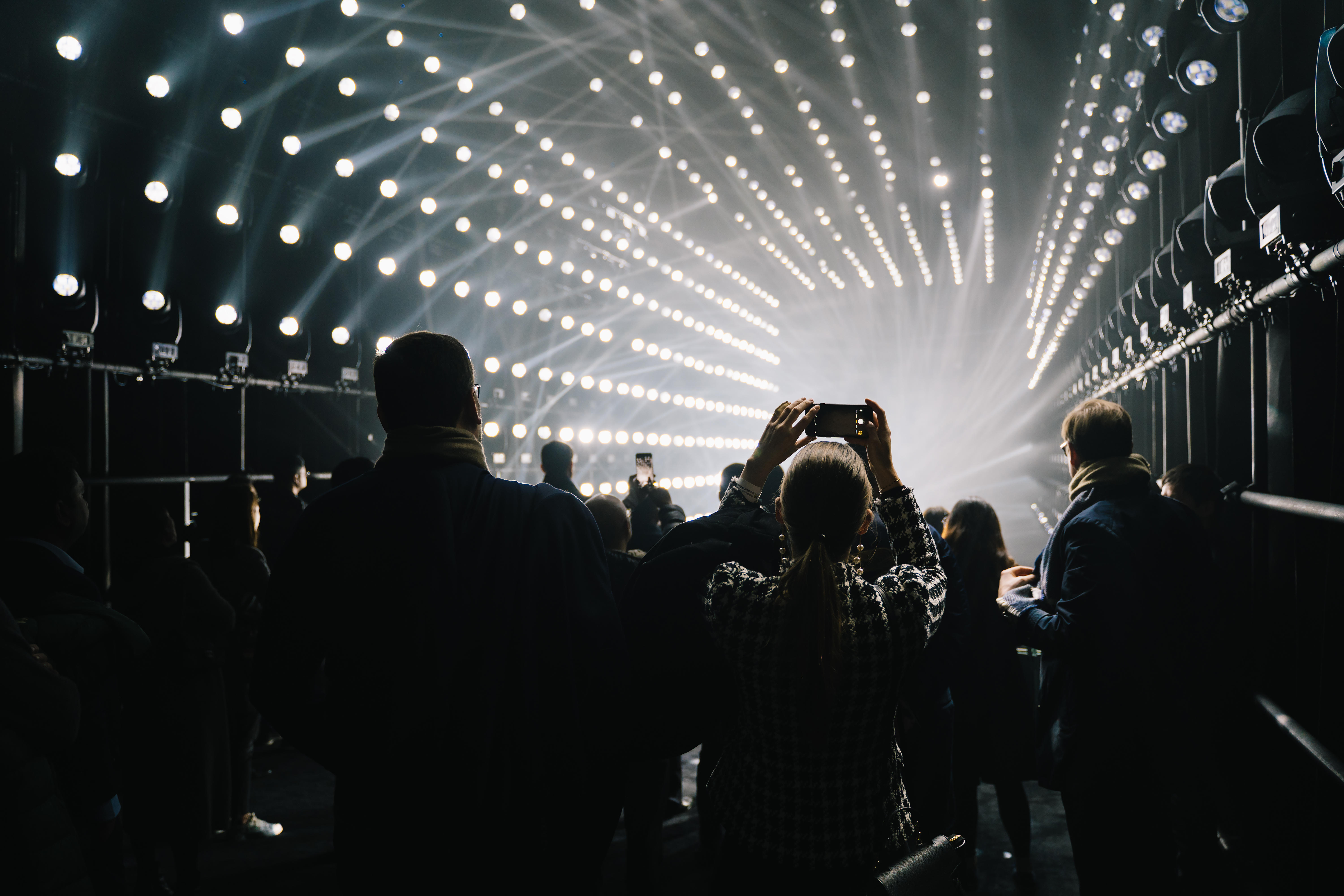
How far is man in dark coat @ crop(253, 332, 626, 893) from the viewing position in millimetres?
1561

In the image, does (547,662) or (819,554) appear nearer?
(819,554)

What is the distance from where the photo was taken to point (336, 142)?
7.64m

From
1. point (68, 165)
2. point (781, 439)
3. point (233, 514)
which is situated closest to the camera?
point (781, 439)

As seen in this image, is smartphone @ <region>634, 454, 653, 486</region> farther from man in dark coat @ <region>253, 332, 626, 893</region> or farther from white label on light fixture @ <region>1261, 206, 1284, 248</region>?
white label on light fixture @ <region>1261, 206, 1284, 248</region>

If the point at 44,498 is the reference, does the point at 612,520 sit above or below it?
below

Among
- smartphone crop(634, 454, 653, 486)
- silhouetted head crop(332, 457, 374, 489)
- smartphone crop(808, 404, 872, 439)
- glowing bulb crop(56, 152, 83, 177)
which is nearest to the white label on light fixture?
smartphone crop(808, 404, 872, 439)

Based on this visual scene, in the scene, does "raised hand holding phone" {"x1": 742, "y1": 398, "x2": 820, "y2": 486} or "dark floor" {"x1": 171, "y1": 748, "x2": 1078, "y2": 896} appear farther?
"dark floor" {"x1": 171, "y1": 748, "x2": 1078, "y2": 896}

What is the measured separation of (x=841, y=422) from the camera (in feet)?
6.25

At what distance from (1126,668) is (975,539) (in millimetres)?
1078

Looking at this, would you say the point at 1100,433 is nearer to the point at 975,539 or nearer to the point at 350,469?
the point at 975,539

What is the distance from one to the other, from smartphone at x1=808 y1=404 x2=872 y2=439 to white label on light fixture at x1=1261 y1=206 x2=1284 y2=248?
223 centimetres

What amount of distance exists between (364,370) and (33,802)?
735 cm

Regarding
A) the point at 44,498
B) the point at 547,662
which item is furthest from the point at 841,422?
the point at 44,498

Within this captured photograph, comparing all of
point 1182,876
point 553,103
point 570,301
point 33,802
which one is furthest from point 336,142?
point 1182,876
